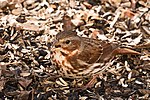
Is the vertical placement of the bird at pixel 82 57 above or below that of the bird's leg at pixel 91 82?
above

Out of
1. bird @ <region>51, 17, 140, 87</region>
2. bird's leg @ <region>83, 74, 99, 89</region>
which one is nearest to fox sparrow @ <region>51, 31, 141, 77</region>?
bird @ <region>51, 17, 140, 87</region>

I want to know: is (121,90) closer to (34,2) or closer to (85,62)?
(85,62)

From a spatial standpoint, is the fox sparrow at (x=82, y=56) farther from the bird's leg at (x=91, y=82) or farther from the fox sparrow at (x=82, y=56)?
the bird's leg at (x=91, y=82)

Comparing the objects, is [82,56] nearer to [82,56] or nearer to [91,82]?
[82,56]

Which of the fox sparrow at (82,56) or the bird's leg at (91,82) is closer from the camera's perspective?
the fox sparrow at (82,56)

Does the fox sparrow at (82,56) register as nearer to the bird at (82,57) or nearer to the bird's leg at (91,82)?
the bird at (82,57)

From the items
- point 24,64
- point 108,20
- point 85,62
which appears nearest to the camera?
point 85,62

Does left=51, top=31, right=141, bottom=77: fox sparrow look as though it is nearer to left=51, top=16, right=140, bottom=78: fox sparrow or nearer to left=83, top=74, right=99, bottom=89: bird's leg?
left=51, top=16, right=140, bottom=78: fox sparrow

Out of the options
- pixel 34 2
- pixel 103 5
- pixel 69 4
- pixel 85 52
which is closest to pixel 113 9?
pixel 103 5

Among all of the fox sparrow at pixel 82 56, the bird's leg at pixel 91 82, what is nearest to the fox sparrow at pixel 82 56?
the fox sparrow at pixel 82 56

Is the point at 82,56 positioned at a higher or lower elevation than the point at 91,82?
higher

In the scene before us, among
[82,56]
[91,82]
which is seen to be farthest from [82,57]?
[91,82]
